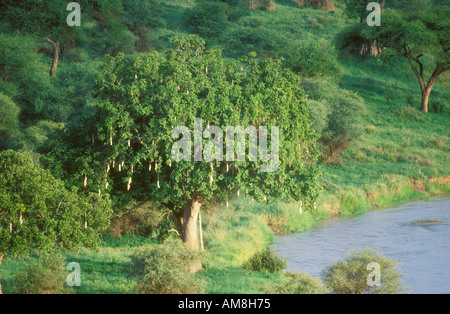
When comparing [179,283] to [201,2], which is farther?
[201,2]

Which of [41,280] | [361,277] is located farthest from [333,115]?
[41,280]

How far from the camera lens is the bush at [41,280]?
19062 mm

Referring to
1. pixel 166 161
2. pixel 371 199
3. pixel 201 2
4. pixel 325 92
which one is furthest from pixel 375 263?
pixel 201 2

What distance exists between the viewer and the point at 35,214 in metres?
18.0

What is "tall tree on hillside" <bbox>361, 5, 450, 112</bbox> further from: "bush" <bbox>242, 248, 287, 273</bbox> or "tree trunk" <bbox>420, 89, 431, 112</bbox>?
"bush" <bbox>242, 248, 287, 273</bbox>

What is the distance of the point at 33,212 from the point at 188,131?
7.21 meters

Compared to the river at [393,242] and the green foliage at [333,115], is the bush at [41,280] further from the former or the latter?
the green foliage at [333,115]

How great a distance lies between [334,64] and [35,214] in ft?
166

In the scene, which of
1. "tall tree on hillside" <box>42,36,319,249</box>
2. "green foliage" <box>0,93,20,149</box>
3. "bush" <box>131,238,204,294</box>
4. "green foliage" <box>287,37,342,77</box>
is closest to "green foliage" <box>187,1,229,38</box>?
"green foliage" <box>287,37,342,77</box>

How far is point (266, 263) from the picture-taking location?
27.9m

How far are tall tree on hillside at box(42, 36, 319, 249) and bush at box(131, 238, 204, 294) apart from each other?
115 inches

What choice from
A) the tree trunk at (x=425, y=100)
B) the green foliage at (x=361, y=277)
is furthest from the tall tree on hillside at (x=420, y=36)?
the green foliage at (x=361, y=277)

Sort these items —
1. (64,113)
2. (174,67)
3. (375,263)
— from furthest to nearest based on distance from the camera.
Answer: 1. (64,113)
2. (174,67)
3. (375,263)

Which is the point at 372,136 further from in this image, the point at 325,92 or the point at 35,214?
the point at 35,214
